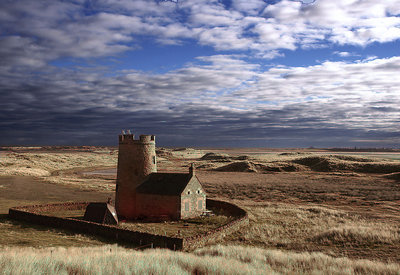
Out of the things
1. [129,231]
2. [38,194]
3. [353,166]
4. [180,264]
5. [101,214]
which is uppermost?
[180,264]

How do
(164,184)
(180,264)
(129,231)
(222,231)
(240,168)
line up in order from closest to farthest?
(180,264) → (129,231) → (222,231) → (164,184) → (240,168)

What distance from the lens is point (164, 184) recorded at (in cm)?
2936

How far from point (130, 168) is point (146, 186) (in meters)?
2.36

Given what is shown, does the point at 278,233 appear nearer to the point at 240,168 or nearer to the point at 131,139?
the point at 131,139

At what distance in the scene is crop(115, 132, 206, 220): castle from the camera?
28766mm

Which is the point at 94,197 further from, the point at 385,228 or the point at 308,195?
the point at 385,228

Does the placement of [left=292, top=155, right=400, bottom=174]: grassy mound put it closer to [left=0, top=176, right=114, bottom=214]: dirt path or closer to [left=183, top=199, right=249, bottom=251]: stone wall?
[left=183, top=199, right=249, bottom=251]: stone wall

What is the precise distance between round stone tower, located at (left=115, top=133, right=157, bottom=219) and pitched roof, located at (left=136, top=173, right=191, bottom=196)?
0.67 metres

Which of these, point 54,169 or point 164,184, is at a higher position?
point 164,184

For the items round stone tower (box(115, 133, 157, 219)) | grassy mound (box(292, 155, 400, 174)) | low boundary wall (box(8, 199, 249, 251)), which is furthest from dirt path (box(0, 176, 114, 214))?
grassy mound (box(292, 155, 400, 174))

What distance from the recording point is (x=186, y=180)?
2933cm

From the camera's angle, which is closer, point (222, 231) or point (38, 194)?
point (222, 231)

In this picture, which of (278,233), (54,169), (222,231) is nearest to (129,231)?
(222,231)

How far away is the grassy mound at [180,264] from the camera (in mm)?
9906
